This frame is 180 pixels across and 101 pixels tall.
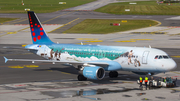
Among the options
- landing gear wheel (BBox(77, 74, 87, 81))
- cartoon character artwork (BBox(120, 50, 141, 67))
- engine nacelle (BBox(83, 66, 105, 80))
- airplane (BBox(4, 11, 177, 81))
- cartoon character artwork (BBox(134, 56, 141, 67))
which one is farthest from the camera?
landing gear wheel (BBox(77, 74, 87, 81))

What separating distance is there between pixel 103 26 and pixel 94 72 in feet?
246

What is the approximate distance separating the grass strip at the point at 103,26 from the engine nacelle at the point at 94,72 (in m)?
62.2

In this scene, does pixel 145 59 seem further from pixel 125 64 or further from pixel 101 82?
pixel 101 82

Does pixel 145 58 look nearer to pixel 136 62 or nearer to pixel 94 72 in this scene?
pixel 136 62

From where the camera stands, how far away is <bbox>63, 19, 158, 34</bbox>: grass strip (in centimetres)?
10381

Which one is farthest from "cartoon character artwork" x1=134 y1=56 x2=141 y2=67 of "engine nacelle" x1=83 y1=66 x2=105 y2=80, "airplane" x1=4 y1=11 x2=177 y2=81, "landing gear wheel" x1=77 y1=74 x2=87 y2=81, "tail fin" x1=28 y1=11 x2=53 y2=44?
"tail fin" x1=28 y1=11 x2=53 y2=44

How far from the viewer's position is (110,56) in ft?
135

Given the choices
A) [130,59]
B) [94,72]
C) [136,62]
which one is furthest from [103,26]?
[94,72]

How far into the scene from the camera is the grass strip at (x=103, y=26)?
103812 millimetres

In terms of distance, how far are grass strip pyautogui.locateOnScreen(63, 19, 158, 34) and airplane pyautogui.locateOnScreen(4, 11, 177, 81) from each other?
55.6 meters

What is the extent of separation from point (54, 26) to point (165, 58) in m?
78.4

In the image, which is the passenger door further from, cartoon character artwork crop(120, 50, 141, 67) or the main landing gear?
the main landing gear

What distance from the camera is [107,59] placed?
41.4 m

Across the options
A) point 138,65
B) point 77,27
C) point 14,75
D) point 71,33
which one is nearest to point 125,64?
point 138,65
